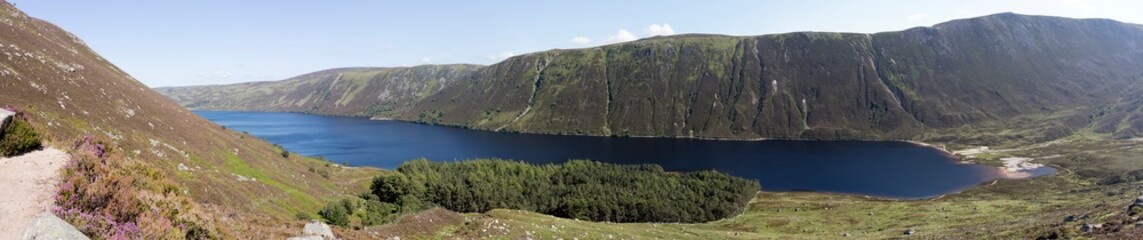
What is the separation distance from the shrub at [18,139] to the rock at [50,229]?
20.8 feet

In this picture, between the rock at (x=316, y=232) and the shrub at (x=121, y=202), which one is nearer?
the shrub at (x=121, y=202)

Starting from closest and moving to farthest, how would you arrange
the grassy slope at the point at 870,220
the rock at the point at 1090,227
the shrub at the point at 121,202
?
the shrub at the point at 121,202 < the rock at the point at 1090,227 < the grassy slope at the point at 870,220

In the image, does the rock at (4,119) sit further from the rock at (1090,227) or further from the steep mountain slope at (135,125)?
the rock at (1090,227)

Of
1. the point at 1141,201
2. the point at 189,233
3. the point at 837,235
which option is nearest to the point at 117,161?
the point at 189,233

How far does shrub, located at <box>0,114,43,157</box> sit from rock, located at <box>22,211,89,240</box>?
635cm

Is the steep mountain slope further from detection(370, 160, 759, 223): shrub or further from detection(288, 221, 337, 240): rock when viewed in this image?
detection(288, 221, 337, 240): rock

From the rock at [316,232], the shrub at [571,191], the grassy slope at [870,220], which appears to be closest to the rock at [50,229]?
the rock at [316,232]

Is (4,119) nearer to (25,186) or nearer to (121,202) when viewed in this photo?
(25,186)

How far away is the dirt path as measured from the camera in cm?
1598

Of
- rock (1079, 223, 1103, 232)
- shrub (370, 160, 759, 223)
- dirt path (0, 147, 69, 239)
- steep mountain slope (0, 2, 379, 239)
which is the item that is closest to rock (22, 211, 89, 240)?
dirt path (0, 147, 69, 239)

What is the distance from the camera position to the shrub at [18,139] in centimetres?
1977

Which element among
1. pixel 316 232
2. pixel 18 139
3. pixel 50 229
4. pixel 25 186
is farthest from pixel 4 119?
pixel 316 232

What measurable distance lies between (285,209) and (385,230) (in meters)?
38.1

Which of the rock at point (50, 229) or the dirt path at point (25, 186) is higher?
the dirt path at point (25, 186)
